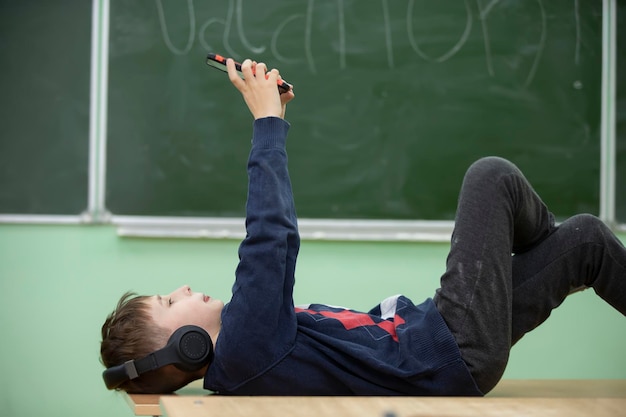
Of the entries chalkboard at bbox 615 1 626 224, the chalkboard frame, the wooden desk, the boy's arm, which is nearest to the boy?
the boy's arm

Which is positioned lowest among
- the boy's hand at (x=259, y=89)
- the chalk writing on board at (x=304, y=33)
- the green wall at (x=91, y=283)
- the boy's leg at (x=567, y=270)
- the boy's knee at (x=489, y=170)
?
the green wall at (x=91, y=283)

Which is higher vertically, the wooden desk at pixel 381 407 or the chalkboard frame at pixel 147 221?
the chalkboard frame at pixel 147 221

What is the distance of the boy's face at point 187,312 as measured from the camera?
5.19 ft

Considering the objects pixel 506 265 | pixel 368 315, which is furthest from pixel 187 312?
pixel 506 265

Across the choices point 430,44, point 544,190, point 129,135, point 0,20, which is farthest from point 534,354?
point 0,20

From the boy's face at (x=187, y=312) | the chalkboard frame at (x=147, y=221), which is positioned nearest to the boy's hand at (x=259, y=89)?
the boy's face at (x=187, y=312)

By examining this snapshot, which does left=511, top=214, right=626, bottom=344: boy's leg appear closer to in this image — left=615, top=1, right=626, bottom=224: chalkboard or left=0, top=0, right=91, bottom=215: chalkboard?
left=615, top=1, right=626, bottom=224: chalkboard

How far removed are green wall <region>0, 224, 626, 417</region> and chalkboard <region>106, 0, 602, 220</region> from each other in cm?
15

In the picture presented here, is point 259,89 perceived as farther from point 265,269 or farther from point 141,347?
point 141,347

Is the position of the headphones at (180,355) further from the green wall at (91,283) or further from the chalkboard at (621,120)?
the chalkboard at (621,120)

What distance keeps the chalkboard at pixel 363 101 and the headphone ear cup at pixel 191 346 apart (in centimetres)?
146

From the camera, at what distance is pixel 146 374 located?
60.6 inches

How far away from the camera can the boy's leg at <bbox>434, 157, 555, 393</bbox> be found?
1.52 meters

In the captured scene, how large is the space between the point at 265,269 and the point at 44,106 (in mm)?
1843
